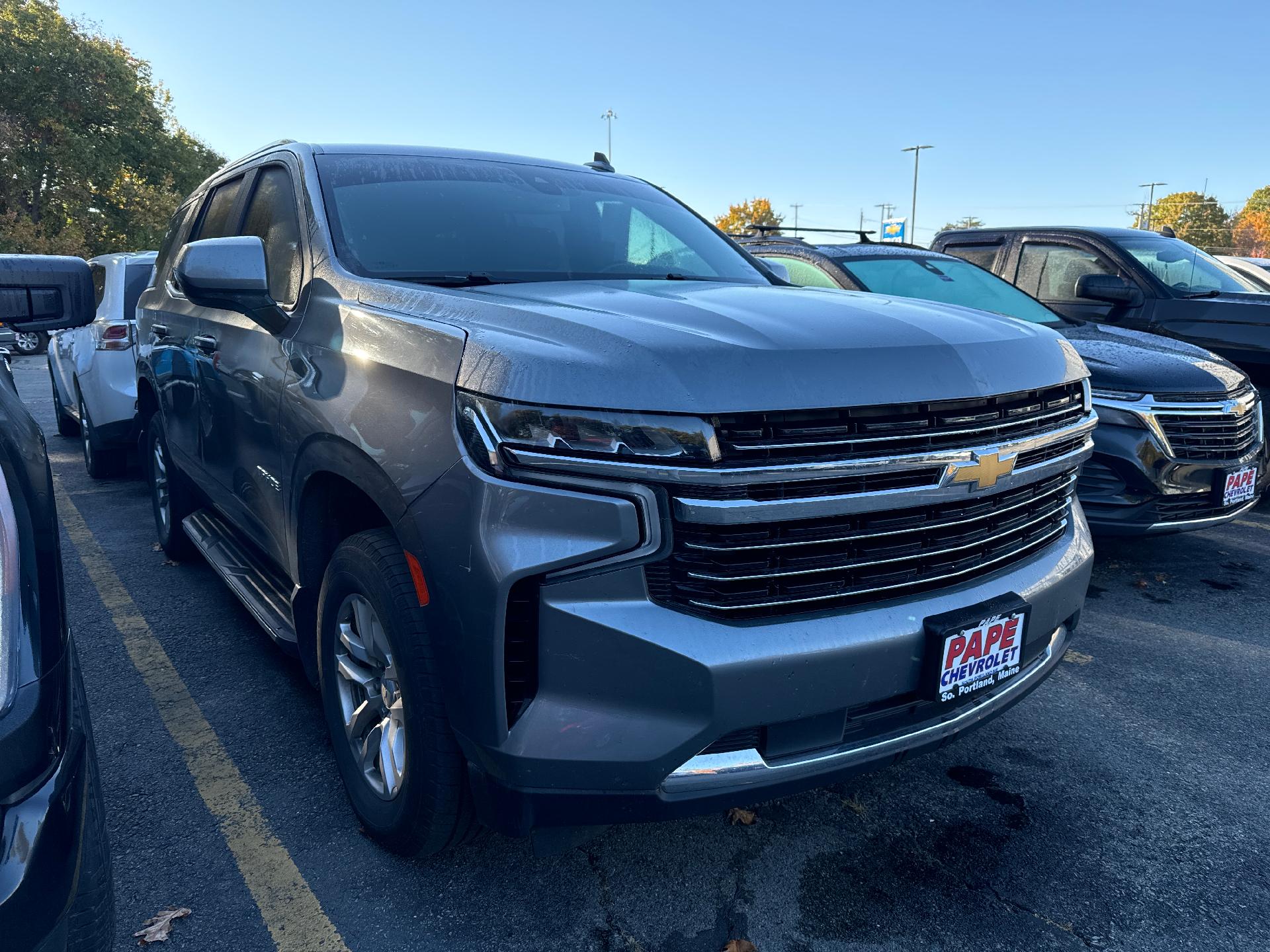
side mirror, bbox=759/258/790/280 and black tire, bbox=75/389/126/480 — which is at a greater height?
side mirror, bbox=759/258/790/280

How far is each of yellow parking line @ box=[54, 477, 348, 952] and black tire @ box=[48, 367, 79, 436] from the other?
5.24 m

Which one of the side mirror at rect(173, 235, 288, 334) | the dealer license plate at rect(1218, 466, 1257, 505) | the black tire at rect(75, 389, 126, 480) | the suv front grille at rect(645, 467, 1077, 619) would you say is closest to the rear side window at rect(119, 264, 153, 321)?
the black tire at rect(75, 389, 126, 480)

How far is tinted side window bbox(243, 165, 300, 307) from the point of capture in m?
2.87

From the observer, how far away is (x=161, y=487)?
4816 millimetres

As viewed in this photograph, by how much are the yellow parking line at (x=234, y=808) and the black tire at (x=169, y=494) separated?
512mm

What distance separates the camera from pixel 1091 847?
2.52 meters

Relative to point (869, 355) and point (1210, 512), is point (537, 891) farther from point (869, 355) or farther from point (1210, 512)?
point (1210, 512)

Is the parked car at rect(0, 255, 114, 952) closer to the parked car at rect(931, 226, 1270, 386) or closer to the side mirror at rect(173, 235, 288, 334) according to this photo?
the side mirror at rect(173, 235, 288, 334)

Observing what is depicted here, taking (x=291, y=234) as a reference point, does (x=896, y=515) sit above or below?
below

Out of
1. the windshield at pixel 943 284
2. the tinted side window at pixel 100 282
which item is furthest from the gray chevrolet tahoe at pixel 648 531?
the tinted side window at pixel 100 282

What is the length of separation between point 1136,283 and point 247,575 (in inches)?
241

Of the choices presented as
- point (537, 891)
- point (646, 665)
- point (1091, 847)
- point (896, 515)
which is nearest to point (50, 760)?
point (646, 665)

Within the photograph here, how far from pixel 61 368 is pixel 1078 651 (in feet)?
26.0

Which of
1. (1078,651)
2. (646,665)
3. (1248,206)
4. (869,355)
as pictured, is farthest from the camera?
(1248,206)
